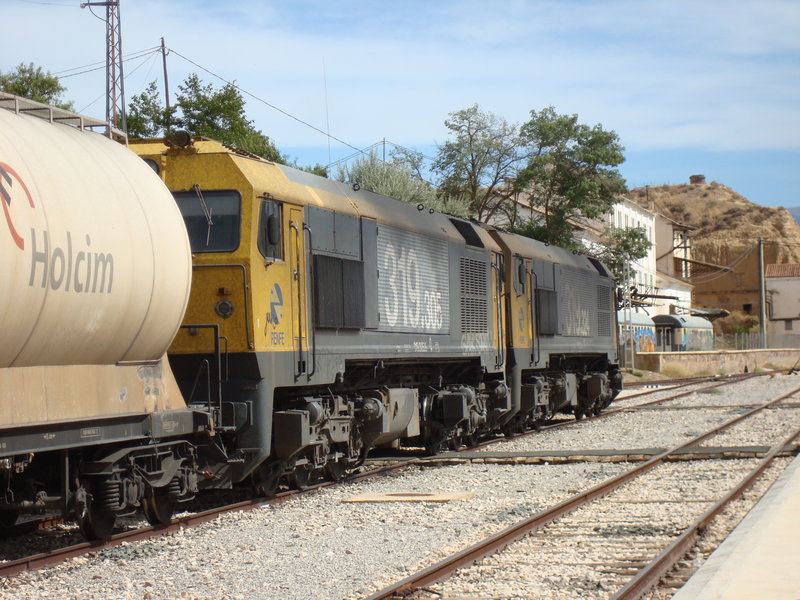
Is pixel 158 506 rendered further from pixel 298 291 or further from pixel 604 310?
pixel 604 310

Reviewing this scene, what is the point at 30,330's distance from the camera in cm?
700

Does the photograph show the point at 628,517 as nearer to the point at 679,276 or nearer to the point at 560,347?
the point at 560,347

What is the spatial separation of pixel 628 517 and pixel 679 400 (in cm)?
2012

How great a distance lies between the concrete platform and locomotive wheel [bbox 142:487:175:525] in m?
4.90

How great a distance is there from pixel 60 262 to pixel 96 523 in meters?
2.68

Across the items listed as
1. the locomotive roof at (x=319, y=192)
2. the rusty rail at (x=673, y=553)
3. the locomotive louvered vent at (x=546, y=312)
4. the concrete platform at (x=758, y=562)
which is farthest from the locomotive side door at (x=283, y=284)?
the locomotive louvered vent at (x=546, y=312)

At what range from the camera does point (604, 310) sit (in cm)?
2430

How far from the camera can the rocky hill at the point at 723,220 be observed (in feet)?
374

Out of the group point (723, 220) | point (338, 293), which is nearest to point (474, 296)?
point (338, 293)

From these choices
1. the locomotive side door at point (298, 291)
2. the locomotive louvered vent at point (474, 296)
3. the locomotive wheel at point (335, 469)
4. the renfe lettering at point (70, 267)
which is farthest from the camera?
the locomotive louvered vent at point (474, 296)

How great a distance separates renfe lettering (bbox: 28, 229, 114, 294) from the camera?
22.8 ft

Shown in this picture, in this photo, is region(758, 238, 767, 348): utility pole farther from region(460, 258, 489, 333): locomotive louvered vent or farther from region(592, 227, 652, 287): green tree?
region(460, 258, 489, 333): locomotive louvered vent

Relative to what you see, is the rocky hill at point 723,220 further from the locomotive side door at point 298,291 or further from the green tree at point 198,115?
the locomotive side door at point 298,291

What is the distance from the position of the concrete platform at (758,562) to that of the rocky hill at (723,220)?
10146 cm
